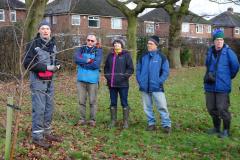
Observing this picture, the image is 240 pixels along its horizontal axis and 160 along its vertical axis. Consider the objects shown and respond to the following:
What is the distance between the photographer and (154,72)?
27.1ft

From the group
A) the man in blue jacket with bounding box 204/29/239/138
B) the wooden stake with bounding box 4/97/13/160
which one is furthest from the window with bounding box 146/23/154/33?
the wooden stake with bounding box 4/97/13/160

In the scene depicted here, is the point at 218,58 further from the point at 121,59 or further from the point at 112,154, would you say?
the point at 112,154

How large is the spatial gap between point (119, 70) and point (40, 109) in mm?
2189

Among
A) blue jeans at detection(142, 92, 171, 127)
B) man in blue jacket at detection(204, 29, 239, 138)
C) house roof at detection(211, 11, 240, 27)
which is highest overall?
house roof at detection(211, 11, 240, 27)

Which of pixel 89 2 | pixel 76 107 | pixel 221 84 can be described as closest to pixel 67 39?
pixel 76 107

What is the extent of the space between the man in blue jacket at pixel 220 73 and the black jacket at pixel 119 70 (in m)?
1.56

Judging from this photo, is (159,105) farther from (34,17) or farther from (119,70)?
Answer: (34,17)

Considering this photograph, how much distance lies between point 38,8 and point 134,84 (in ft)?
16.5

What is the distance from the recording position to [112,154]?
22.6ft

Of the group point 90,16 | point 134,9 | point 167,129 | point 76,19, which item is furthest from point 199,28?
point 167,129

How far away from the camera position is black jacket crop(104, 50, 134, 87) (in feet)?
27.7

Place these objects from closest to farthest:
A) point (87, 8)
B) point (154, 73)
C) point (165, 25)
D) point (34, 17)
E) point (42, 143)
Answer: point (42, 143)
point (154, 73)
point (34, 17)
point (87, 8)
point (165, 25)

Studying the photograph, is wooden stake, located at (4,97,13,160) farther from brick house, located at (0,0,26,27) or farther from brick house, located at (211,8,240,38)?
brick house, located at (211,8,240,38)

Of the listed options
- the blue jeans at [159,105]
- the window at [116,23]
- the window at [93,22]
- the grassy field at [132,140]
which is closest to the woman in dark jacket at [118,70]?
the blue jeans at [159,105]
